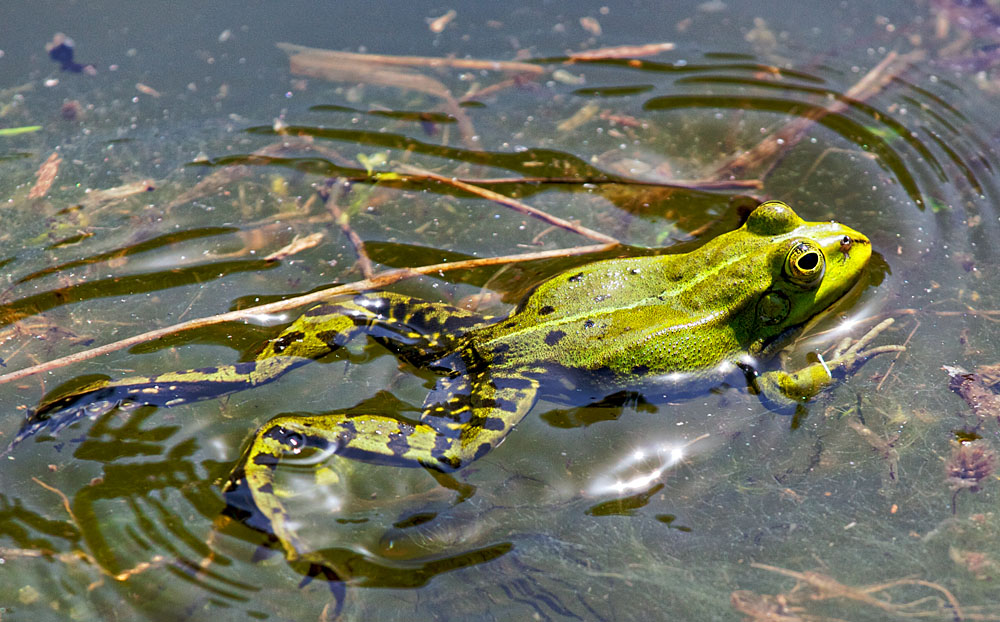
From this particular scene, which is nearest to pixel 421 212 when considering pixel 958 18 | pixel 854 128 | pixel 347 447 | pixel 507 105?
pixel 507 105

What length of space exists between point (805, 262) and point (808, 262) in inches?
0.8

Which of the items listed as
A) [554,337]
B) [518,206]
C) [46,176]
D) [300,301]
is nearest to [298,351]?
[300,301]

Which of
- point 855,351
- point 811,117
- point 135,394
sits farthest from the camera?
point 811,117

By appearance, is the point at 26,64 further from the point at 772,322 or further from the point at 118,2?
the point at 772,322

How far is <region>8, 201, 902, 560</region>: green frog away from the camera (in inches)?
145

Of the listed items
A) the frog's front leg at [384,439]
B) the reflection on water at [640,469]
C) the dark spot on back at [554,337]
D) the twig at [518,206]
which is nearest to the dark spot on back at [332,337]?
the frog's front leg at [384,439]

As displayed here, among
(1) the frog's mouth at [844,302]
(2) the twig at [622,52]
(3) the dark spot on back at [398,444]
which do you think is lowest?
(3) the dark spot on back at [398,444]

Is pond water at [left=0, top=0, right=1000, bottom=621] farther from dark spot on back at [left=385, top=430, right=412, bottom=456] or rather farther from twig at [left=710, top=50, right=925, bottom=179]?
dark spot on back at [left=385, top=430, right=412, bottom=456]

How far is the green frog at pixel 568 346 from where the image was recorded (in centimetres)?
369

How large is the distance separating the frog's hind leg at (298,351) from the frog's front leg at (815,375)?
1614 mm

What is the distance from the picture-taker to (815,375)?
12.9ft

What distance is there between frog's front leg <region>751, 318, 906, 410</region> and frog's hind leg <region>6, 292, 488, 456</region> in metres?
1.61

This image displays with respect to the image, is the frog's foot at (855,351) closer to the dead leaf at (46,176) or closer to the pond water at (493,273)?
the pond water at (493,273)

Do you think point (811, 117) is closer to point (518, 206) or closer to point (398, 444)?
point (518, 206)
